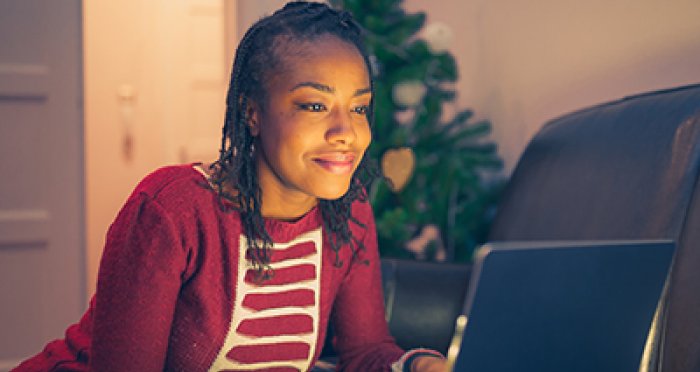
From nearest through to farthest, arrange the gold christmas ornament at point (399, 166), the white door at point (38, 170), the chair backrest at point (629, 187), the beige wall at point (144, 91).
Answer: the chair backrest at point (629, 187), the gold christmas ornament at point (399, 166), the white door at point (38, 170), the beige wall at point (144, 91)

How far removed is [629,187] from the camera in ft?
4.09

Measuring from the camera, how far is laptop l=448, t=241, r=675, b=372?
Answer: 582mm

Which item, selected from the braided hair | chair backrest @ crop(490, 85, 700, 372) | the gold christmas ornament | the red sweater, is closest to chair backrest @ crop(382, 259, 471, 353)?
chair backrest @ crop(490, 85, 700, 372)

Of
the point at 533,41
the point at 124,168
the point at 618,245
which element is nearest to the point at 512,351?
the point at 618,245

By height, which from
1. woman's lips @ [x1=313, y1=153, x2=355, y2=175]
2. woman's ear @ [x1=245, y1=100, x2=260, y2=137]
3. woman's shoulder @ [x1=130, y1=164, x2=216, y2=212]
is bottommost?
woman's shoulder @ [x1=130, y1=164, x2=216, y2=212]

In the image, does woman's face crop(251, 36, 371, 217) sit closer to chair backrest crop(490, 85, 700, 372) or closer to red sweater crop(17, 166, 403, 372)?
red sweater crop(17, 166, 403, 372)

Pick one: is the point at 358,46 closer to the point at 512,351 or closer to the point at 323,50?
the point at 323,50

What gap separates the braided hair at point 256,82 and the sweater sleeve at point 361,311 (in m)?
0.21

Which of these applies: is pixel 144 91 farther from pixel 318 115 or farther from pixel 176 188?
pixel 318 115

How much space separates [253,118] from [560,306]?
52cm

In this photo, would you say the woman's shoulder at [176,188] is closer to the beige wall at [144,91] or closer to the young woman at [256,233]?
the young woman at [256,233]

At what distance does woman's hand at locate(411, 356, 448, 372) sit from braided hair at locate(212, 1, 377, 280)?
0.25m

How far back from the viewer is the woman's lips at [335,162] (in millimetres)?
897

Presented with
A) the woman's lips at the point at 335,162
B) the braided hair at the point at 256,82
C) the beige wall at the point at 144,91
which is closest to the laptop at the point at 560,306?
the woman's lips at the point at 335,162
